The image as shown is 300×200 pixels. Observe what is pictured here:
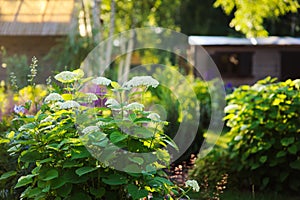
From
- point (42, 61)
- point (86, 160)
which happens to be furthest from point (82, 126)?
point (42, 61)

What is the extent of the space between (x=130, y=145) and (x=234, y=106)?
2.60 meters

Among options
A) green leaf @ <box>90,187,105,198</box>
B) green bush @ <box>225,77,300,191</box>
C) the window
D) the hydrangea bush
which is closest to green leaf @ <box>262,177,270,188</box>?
green bush @ <box>225,77,300,191</box>

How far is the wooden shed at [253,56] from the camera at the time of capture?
14.5m

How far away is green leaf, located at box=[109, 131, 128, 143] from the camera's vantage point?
319 cm

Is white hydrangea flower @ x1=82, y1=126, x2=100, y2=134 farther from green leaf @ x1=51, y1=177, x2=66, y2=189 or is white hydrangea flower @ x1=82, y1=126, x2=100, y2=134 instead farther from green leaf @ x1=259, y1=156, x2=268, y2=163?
green leaf @ x1=259, y1=156, x2=268, y2=163

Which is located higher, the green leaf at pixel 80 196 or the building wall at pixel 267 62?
the building wall at pixel 267 62

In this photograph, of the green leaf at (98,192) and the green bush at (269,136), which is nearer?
the green leaf at (98,192)

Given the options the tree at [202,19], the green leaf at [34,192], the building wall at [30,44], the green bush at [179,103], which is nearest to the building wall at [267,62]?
the green bush at [179,103]

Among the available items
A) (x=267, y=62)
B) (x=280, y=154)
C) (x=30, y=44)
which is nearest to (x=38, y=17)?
(x=30, y=44)

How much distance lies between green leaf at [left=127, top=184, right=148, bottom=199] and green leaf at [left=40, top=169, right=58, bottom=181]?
1.45ft

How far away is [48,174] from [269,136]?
2838 mm

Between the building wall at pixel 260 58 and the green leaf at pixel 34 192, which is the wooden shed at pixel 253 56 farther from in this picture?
the green leaf at pixel 34 192

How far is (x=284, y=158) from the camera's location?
540 centimetres

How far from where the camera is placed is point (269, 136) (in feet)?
18.1
